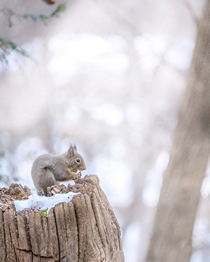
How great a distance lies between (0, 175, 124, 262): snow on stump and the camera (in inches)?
46.5

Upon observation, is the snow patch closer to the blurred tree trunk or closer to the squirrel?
the squirrel

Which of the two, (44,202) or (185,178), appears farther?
(185,178)

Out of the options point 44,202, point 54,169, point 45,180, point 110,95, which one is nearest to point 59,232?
point 44,202

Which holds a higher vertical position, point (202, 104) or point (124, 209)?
point (124, 209)

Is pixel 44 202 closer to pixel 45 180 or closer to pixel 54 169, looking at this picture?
pixel 45 180

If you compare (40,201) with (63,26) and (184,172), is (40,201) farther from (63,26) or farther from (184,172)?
(63,26)

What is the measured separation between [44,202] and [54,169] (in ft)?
2.24

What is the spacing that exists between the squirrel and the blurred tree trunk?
0.81m

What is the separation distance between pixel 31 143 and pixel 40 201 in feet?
11.1

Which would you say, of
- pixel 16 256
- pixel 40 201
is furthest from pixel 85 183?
pixel 16 256

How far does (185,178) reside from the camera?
268 centimetres

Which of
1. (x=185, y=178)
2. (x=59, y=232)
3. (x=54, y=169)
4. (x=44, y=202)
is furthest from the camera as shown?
(x=185, y=178)

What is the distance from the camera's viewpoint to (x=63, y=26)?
15.6ft

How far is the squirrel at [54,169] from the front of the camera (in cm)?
183
